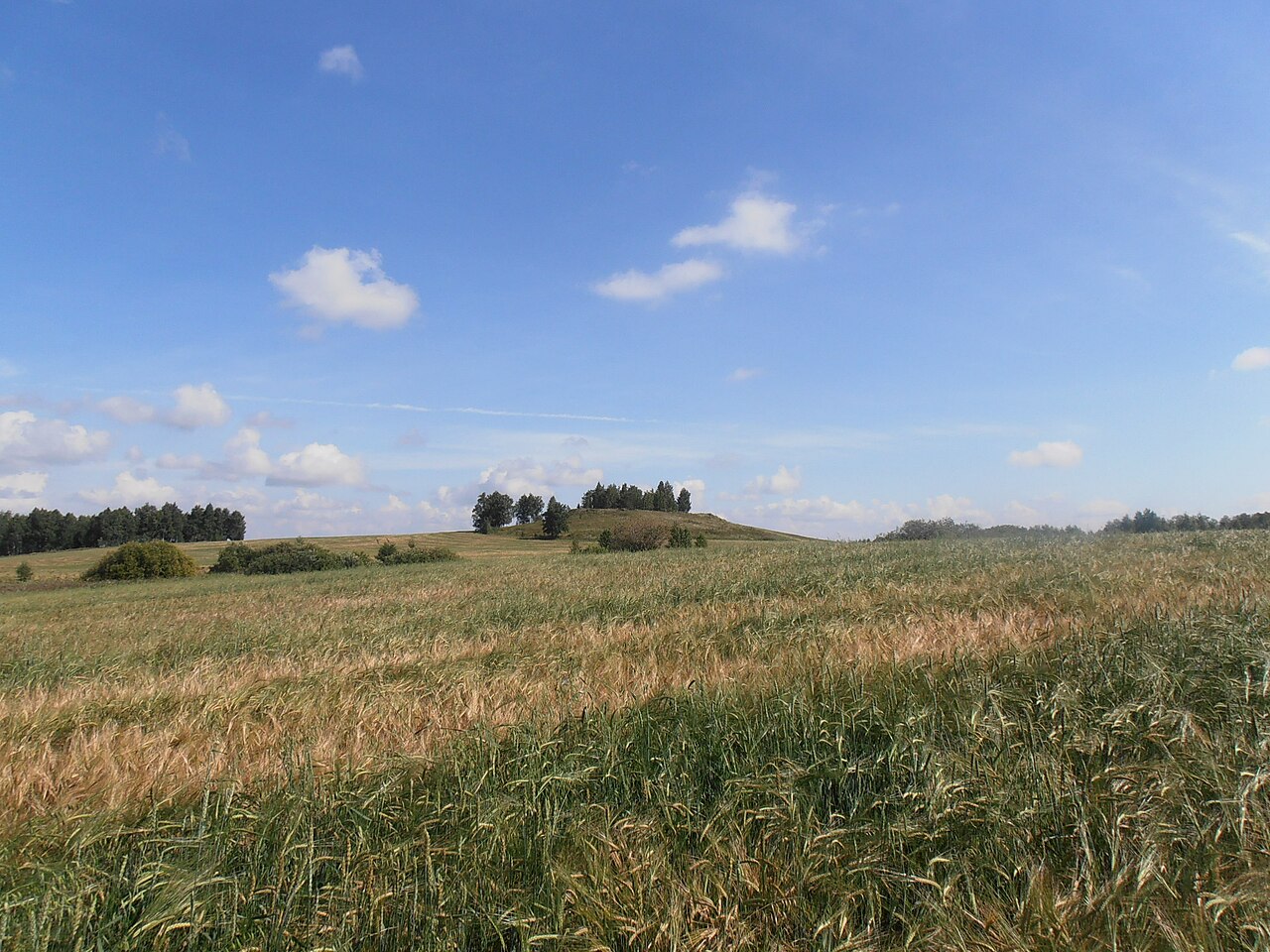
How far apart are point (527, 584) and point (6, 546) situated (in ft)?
492

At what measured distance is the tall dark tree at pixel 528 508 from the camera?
5722 inches

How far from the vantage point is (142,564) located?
→ 56.5 m

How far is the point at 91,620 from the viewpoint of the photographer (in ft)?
56.6

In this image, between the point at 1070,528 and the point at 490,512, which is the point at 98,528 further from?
the point at 1070,528

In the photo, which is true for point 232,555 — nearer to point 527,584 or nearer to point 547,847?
point 527,584

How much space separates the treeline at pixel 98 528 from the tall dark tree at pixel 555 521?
64.4 m

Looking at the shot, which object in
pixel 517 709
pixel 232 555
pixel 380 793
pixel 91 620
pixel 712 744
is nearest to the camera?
pixel 380 793

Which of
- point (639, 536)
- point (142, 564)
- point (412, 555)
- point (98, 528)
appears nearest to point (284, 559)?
point (142, 564)

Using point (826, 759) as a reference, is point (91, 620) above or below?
below

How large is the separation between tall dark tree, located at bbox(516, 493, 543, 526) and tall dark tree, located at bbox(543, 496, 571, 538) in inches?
1014

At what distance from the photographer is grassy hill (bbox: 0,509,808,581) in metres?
76.9

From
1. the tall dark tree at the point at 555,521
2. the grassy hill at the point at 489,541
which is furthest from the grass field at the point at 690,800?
the tall dark tree at the point at 555,521

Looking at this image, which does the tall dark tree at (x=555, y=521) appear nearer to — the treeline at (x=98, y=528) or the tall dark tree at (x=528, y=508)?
the tall dark tree at (x=528, y=508)

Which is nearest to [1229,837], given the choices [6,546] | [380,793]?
[380,793]
